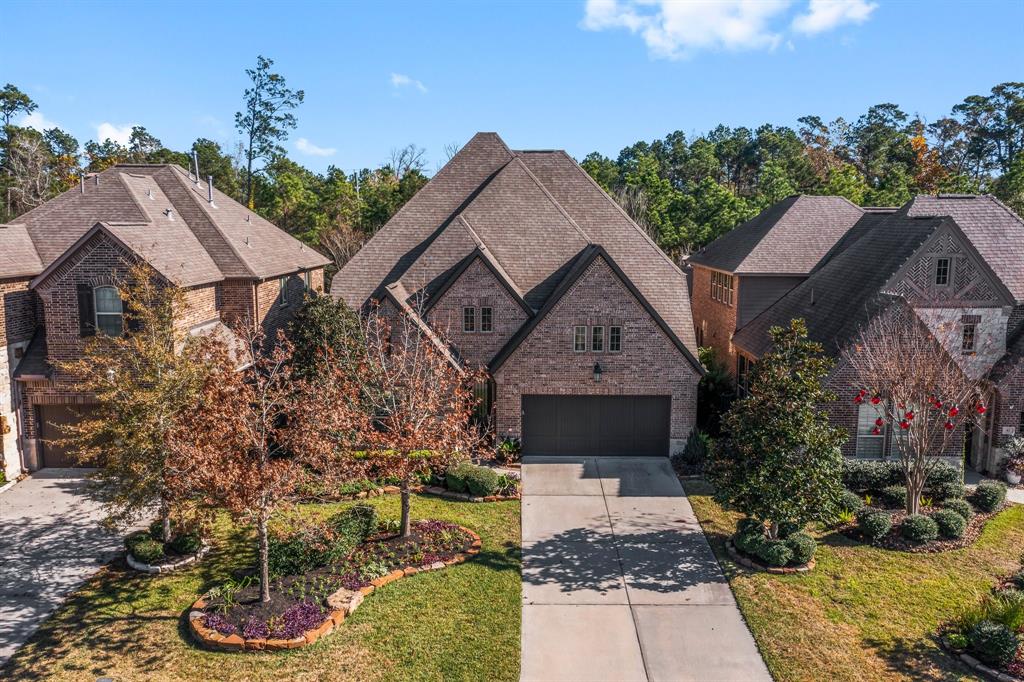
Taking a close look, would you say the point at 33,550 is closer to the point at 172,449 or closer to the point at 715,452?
the point at 172,449

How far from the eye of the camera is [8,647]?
11945mm

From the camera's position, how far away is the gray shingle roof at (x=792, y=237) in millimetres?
27938

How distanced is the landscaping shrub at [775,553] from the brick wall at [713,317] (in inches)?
527

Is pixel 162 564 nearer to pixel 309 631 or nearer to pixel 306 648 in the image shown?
pixel 309 631

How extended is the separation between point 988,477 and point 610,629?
50.2 feet

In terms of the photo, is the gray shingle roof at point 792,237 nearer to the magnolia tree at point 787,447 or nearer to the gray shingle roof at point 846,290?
the gray shingle roof at point 846,290

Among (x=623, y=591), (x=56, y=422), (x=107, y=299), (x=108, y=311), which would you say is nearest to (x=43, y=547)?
(x=56, y=422)

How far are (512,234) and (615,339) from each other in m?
6.22

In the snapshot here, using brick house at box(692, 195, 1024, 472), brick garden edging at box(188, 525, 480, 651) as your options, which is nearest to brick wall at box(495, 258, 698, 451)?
brick house at box(692, 195, 1024, 472)

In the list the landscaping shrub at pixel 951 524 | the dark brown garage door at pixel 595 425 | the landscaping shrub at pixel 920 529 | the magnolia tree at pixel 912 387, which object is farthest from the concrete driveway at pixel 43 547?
the landscaping shrub at pixel 951 524

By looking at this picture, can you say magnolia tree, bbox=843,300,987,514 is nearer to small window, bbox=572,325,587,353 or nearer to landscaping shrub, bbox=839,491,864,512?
landscaping shrub, bbox=839,491,864,512

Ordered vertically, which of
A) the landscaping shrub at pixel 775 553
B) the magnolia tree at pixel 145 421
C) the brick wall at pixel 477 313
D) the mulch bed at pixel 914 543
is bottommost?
the mulch bed at pixel 914 543

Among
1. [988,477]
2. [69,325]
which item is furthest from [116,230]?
[988,477]

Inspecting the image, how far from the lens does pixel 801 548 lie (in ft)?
48.8
